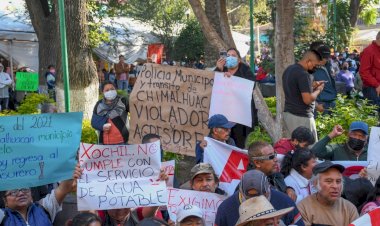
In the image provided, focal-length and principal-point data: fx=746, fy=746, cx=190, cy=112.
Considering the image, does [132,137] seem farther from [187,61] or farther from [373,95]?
[187,61]

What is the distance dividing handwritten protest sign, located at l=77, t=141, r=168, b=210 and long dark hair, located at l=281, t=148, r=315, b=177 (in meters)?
1.14

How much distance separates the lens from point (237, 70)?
8.29m

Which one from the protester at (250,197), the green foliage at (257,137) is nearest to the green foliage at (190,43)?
the green foliage at (257,137)

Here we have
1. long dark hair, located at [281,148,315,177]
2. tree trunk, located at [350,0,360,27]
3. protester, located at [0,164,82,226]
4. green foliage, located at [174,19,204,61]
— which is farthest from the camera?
green foliage, located at [174,19,204,61]

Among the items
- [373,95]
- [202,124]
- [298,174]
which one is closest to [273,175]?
[298,174]

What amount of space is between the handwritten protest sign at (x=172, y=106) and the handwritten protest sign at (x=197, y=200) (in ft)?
6.66

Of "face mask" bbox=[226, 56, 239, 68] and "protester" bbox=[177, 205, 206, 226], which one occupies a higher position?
"face mask" bbox=[226, 56, 239, 68]

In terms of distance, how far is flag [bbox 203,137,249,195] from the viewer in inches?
270

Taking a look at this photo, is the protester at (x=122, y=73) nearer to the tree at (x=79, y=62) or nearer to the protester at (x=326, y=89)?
the tree at (x=79, y=62)

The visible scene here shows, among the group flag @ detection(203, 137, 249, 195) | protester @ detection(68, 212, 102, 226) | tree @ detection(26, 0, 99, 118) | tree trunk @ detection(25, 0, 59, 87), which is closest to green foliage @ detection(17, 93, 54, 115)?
tree @ detection(26, 0, 99, 118)

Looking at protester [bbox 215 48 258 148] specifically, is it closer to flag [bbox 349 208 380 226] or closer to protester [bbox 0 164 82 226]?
protester [bbox 0 164 82 226]

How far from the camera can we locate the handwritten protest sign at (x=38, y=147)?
582 cm

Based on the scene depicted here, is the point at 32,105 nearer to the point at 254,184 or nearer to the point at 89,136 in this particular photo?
the point at 89,136

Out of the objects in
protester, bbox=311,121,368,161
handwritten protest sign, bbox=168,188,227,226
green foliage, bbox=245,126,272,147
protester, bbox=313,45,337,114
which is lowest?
green foliage, bbox=245,126,272,147
